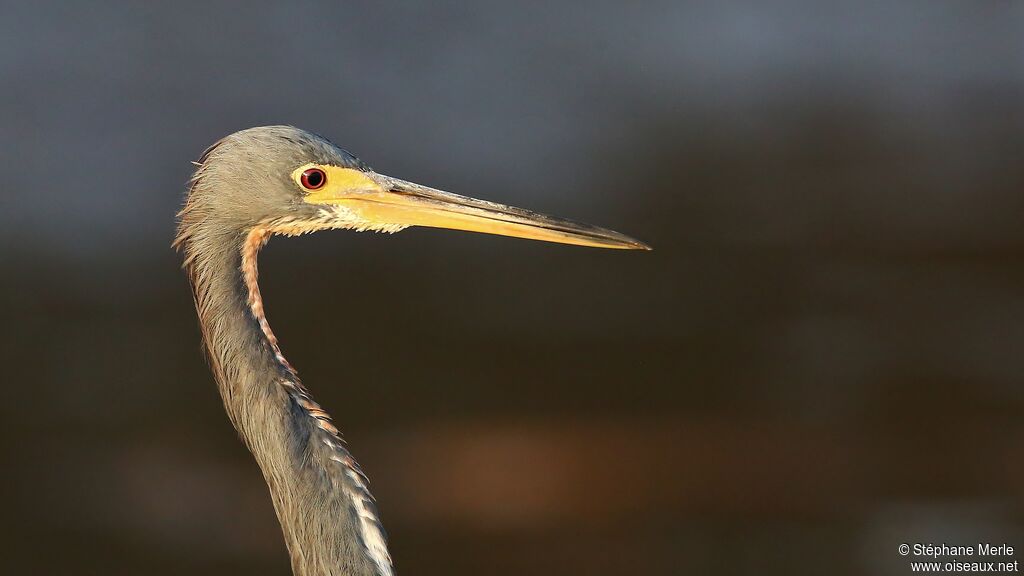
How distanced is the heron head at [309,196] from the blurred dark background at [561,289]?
230 centimetres

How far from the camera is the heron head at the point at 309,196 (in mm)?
1704

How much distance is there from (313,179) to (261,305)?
0.21 metres

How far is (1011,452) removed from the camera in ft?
14.9

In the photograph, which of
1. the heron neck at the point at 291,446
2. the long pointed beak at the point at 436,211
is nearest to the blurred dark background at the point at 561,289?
the long pointed beak at the point at 436,211

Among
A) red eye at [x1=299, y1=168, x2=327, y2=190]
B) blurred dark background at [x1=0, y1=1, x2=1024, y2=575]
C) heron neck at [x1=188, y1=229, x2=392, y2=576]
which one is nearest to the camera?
heron neck at [x1=188, y1=229, x2=392, y2=576]

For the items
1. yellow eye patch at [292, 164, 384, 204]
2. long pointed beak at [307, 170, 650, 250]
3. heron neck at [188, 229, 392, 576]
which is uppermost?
yellow eye patch at [292, 164, 384, 204]

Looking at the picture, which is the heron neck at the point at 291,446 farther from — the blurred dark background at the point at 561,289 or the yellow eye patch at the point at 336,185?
the blurred dark background at the point at 561,289

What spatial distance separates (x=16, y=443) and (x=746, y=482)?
2.56 meters


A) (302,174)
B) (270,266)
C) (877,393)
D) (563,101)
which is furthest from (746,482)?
(302,174)

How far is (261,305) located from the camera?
168 cm

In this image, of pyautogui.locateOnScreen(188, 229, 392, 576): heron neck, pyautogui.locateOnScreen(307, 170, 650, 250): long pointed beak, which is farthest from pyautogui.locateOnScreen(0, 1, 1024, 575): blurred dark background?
pyautogui.locateOnScreen(188, 229, 392, 576): heron neck

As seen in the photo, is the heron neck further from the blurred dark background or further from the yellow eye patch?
the blurred dark background

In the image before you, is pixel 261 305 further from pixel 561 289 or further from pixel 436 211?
pixel 561 289

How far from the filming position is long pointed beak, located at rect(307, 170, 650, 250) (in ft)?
5.89
